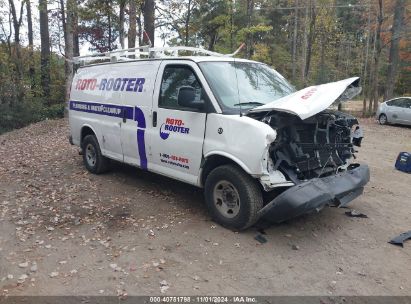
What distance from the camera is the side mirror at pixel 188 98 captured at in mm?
5102

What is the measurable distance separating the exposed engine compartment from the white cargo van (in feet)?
0.04

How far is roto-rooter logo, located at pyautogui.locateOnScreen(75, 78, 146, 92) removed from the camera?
21.0ft

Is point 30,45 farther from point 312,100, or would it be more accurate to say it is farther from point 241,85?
point 312,100

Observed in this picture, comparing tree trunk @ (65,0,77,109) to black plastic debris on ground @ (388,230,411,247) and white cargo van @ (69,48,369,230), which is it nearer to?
white cargo van @ (69,48,369,230)

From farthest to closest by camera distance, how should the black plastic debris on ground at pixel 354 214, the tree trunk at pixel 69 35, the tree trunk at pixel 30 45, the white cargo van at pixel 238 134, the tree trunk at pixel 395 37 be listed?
1. the tree trunk at pixel 30 45
2. the tree trunk at pixel 395 37
3. the tree trunk at pixel 69 35
4. the black plastic debris on ground at pixel 354 214
5. the white cargo van at pixel 238 134

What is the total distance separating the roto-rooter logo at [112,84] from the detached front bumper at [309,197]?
9.88 feet

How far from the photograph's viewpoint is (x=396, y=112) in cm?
1834

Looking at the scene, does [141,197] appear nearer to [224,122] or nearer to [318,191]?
[224,122]

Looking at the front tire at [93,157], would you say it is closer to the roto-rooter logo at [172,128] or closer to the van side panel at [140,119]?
the van side panel at [140,119]

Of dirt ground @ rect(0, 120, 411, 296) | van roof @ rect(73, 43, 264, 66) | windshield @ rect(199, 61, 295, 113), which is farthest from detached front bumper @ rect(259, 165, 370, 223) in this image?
van roof @ rect(73, 43, 264, 66)

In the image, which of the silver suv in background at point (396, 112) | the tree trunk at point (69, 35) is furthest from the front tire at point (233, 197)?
the silver suv in background at point (396, 112)

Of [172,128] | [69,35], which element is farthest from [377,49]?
[172,128]

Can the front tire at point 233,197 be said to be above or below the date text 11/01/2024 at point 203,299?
above

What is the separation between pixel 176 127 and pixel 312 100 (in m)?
1.95
